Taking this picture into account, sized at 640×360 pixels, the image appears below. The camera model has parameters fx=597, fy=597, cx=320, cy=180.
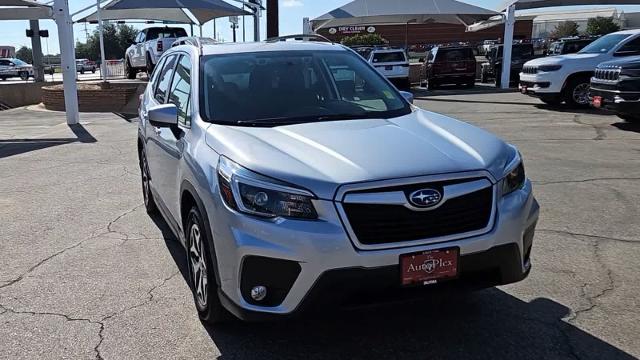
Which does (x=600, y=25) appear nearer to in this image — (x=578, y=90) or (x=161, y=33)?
(x=161, y=33)

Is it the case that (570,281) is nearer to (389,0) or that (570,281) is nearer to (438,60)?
(438,60)

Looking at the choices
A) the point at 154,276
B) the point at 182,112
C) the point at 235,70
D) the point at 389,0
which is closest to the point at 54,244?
A: the point at 154,276

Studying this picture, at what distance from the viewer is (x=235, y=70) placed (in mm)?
4305

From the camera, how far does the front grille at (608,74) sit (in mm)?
10810

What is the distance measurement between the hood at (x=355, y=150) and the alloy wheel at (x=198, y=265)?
1.86 feet

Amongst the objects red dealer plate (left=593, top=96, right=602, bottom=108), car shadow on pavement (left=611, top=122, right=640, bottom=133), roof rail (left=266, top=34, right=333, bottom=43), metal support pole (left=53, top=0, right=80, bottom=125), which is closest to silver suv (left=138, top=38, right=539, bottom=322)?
roof rail (left=266, top=34, right=333, bottom=43)

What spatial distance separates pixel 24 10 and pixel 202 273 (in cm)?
1360

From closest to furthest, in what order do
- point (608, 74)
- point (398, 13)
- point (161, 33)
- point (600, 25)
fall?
point (608, 74) < point (161, 33) < point (398, 13) < point (600, 25)

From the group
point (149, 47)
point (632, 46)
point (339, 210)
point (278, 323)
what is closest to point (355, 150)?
point (339, 210)

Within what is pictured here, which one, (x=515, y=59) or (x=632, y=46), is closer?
(x=632, y=46)

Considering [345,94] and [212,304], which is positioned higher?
[345,94]

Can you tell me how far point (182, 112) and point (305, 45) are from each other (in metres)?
1.20

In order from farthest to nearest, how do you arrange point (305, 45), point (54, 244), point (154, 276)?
point (54, 244), point (305, 45), point (154, 276)

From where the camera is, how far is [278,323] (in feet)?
10.6
